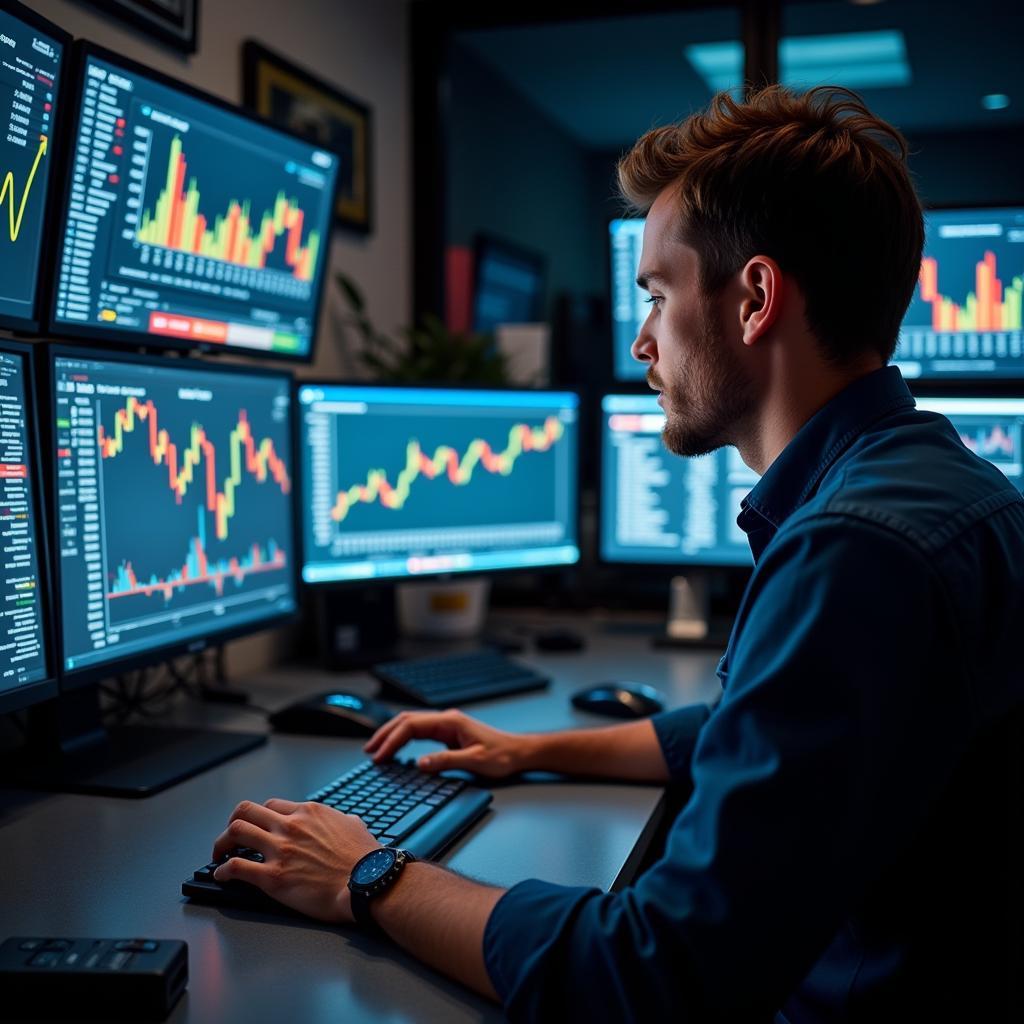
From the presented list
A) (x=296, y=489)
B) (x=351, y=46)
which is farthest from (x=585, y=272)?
(x=296, y=489)

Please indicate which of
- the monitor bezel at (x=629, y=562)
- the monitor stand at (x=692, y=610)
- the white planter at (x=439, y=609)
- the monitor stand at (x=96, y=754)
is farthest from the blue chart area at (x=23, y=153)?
the monitor stand at (x=692, y=610)

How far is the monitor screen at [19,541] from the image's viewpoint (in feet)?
3.66

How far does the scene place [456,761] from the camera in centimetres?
129

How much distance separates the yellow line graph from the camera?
1.16 meters

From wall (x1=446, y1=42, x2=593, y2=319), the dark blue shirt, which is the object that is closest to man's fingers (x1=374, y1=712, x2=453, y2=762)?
the dark blue shirt

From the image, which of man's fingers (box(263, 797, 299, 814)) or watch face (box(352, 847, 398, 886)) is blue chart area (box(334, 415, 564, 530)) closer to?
man's fingers (box(263, 797, 299, 814))

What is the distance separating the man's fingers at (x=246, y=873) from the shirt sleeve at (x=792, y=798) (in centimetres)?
26

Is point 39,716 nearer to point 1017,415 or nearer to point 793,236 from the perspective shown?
point 793,236

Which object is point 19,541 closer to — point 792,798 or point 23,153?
point 23,153

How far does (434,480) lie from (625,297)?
58cm

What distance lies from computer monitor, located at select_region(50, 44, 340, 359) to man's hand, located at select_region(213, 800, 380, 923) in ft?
2.12

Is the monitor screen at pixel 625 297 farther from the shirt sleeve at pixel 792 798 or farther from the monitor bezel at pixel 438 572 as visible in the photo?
the shirt sleeve at pixel 792 798

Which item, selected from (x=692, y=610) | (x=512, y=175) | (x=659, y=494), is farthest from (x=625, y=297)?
(x=512, y=175)

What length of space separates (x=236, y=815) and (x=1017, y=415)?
5.18ft
